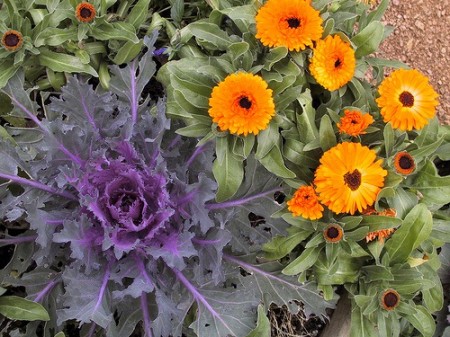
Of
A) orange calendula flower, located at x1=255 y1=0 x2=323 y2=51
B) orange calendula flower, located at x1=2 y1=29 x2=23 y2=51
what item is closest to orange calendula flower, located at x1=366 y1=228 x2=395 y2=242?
orange calendula flower, located at x1=255 y1=0 x2=323 y2=51

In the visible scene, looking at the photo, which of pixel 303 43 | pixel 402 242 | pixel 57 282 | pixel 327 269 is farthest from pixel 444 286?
pixel 57 282

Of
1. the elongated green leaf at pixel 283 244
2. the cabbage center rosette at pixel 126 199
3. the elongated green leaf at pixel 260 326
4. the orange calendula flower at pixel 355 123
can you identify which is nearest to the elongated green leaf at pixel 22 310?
the cabbage center rosette at pixel 126 199

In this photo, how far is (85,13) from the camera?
184cm

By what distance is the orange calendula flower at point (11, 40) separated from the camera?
5.92 ft

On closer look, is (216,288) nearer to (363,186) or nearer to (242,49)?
(363,186)

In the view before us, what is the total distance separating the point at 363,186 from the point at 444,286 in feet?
3.10

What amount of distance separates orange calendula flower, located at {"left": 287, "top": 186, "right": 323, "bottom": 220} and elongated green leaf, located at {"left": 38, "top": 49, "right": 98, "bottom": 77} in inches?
34.0

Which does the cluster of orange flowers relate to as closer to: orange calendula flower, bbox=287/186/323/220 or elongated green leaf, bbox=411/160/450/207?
orange calendula flower, bbox=287/186/323/220

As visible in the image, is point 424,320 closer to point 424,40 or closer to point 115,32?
point 424,40

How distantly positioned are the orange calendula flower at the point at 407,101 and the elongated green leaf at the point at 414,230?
296 millimetres

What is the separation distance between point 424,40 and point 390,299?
4.69ft

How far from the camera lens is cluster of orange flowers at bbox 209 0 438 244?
1612mm

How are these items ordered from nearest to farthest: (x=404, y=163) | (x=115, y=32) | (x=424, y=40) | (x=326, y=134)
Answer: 1. (x=404, y=163)
2. (x=326, y=134)
3. (x=115, y=32)
4. (x=424, y=40)

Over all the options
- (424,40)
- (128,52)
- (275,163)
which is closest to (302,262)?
(275,163)
